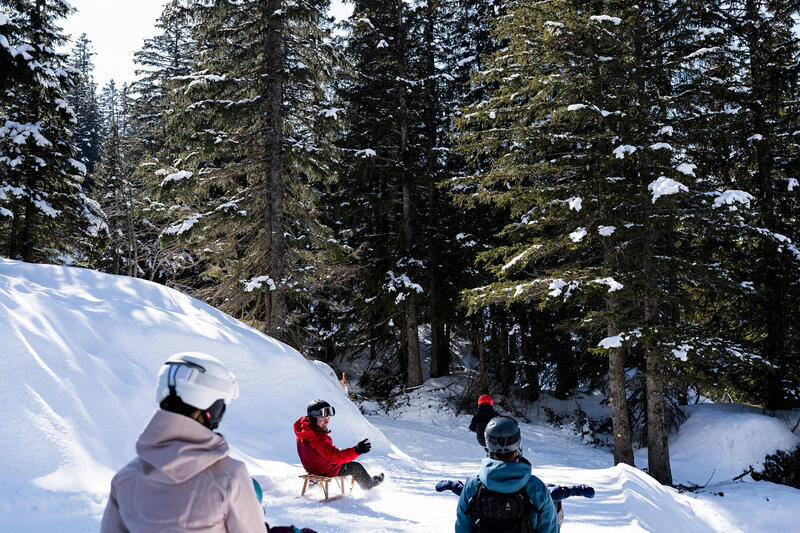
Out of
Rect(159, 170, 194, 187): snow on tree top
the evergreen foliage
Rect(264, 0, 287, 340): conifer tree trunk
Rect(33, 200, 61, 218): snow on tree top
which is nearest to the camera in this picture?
the evergreen foliage

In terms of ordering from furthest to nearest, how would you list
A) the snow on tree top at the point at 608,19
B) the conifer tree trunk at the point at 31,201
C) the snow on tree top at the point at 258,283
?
the conifer tree trunk at the point at 31,201
the snow on tree top at the point at 258,283
the snow on tree top at the point at 608,19

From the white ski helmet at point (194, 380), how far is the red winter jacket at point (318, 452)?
4.71m

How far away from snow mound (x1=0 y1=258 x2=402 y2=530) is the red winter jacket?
146 cm

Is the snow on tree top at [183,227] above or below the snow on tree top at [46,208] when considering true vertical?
below

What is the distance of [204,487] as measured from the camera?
2062 mm

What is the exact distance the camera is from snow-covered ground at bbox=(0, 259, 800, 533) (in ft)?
19.1

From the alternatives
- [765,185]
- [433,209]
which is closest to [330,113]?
[433,209]

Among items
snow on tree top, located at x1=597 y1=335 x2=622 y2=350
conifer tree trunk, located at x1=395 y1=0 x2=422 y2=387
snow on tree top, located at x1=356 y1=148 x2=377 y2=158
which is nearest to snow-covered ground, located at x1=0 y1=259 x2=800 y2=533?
snow on tree top, located at x1=597 y1=335 x2=622 y2=350

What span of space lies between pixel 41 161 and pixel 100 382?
13.7 metres

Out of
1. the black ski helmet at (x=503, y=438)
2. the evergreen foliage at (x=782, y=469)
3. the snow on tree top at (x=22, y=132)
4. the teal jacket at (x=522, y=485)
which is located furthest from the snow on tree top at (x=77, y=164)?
the evergreen foliage at (x=782, y=469)

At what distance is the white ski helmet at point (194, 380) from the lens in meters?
2.10

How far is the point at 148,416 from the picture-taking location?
300 inches

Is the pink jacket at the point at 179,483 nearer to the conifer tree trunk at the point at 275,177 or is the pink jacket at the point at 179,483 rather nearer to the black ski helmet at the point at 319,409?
the black ski helmet at the point at 319,409

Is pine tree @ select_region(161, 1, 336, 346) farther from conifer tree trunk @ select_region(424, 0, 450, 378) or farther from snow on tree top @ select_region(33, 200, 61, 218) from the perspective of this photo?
conifer tree trunk @ select_region(424, 0, 450, 378)
